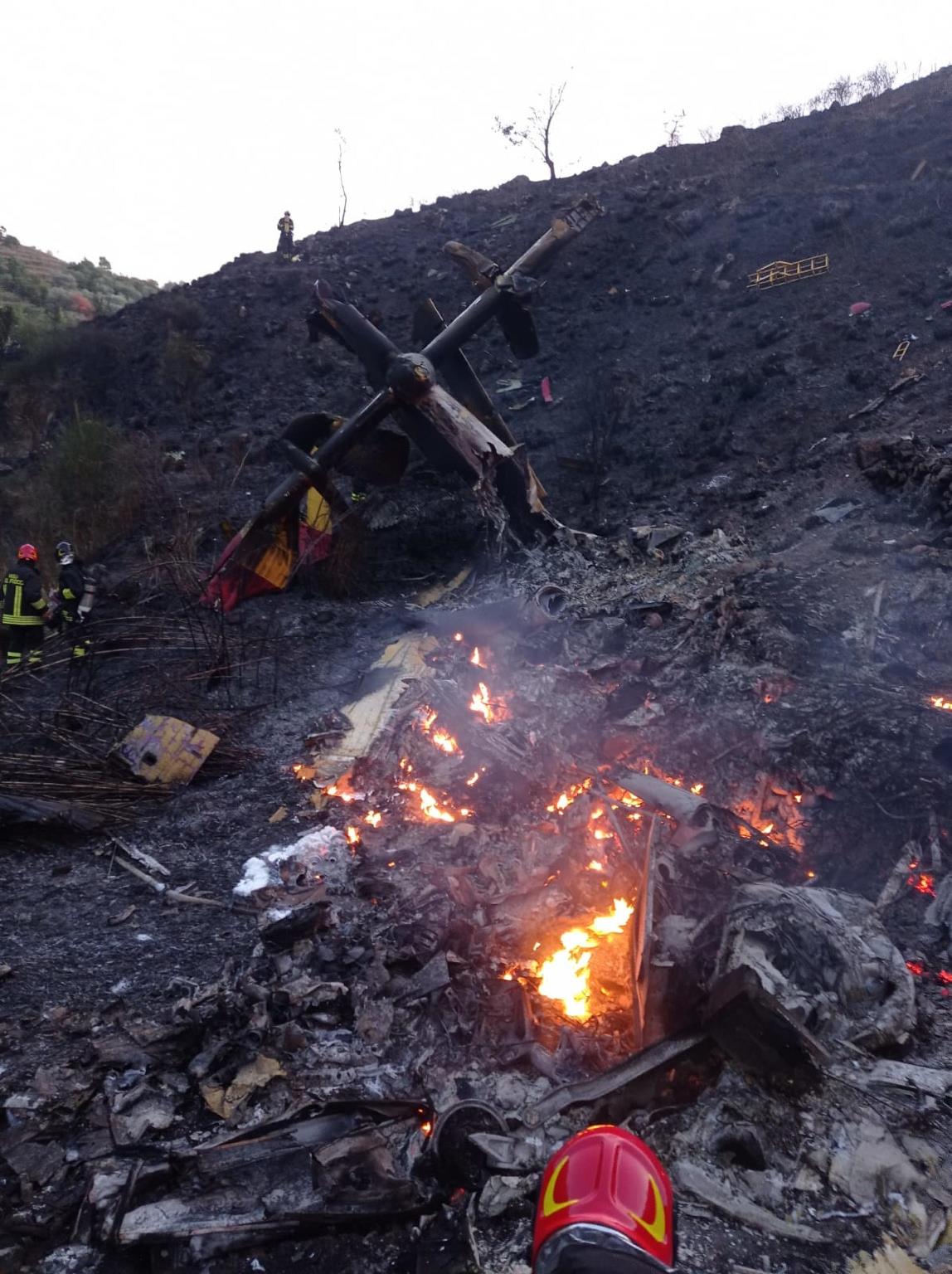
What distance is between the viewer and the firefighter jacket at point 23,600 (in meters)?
7.76

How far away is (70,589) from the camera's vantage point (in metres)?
8.23

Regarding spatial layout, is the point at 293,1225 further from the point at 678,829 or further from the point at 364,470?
the point at 364,470

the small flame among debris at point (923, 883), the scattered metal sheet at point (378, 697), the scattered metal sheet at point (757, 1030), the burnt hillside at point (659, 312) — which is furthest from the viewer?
the burnt hillside at point (659, 312)

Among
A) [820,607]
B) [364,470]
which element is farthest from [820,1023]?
[364,470]

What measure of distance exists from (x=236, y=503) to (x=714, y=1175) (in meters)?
11.5

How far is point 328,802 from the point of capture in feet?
19.0

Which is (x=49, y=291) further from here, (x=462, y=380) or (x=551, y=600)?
Answer: (x=551, y=600)

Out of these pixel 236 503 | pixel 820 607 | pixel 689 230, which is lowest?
pixel 820 607

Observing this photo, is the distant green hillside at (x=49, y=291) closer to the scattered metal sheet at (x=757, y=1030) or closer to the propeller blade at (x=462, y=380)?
the propeller blade at (x=462, y=380)

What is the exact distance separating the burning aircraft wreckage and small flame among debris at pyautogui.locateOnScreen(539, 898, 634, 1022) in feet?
0.05

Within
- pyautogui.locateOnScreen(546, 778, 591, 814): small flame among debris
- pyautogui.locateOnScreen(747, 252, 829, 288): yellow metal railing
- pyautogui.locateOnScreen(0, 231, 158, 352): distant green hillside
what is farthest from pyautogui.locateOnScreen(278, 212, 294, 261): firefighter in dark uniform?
pyautogui.locateOnScreen(546, 778, 591, 814): small flame among debris

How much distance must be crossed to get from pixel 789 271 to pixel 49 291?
30.3 metres

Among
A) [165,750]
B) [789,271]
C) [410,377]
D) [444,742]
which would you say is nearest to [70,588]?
[165,750]

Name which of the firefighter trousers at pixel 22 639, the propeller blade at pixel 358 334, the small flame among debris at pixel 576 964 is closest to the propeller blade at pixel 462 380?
the propeller blade at pixel 358 334
